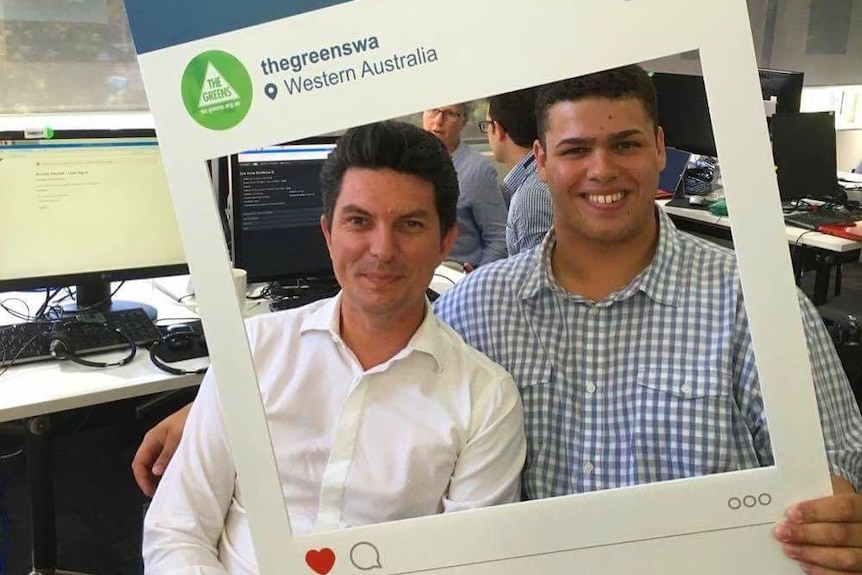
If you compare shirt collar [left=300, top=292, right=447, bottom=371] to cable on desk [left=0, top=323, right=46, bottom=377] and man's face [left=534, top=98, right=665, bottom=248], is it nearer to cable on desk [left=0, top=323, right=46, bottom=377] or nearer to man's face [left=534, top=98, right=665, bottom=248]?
man's face [left=534, top=98, right=665, bottom=248]

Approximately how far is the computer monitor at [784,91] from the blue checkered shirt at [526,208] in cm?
321

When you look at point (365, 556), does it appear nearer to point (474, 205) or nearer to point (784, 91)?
point (474, 205)

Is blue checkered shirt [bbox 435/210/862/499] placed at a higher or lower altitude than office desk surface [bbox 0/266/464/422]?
lower

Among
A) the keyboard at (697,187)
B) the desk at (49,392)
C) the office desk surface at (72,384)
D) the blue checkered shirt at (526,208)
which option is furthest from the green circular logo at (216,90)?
the office desk surface at (72,384)

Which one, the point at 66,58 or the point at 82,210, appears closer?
the point at 82,210

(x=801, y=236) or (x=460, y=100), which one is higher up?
(x=460, y=100)

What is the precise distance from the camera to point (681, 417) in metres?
0.88

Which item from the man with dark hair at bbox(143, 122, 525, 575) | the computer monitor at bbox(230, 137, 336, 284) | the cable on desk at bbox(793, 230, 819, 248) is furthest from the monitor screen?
the cable on desk at bbox(793, 230, 819, 248)

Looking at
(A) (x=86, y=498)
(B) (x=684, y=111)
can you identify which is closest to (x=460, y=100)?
(B) (x=684, y=111)

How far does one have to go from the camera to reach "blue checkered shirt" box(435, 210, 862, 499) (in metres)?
0.83

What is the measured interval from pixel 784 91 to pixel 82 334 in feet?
10.9

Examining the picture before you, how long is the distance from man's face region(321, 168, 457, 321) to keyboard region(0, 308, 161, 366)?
1.19 metres

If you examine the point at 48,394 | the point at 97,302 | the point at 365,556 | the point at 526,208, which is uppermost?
the point at 97,302

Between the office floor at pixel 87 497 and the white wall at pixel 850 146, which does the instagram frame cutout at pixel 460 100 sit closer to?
the office floor at pixel 87 497
